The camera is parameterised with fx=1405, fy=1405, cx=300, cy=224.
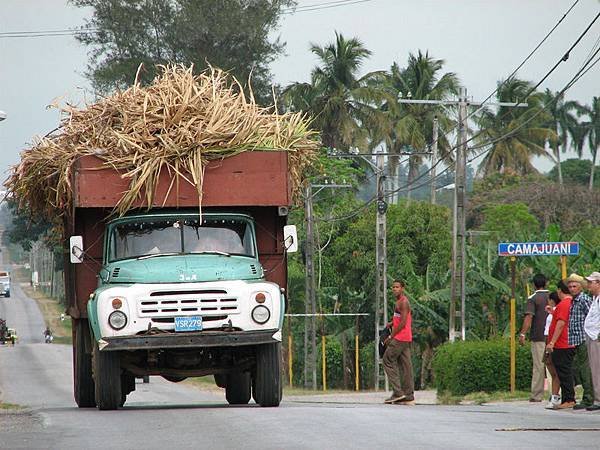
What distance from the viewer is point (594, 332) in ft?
58.0

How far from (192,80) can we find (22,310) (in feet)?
350

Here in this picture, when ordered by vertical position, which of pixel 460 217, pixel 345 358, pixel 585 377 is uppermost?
pixel 460 217

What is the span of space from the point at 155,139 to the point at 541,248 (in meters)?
8.00

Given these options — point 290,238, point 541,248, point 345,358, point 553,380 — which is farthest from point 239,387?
point 345,358

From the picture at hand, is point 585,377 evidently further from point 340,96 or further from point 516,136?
point 516,136

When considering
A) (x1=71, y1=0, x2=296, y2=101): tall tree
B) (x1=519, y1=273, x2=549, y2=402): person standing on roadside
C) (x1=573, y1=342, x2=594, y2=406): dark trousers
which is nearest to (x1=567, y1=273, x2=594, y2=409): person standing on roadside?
(x1=573, y1=342, x2=594, y2=406): dark trousers

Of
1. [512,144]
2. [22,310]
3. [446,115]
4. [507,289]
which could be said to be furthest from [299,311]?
[22,310]

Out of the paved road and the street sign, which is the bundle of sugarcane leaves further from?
the street sign

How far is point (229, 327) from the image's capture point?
1656 centimetres

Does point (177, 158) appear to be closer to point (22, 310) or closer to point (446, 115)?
point (446, 115)

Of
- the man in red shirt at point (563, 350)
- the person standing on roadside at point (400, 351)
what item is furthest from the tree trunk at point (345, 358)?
the man in red shirt at point (563, 350)

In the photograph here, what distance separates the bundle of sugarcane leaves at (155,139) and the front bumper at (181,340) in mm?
1742

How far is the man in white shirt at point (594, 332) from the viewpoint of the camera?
693 inches

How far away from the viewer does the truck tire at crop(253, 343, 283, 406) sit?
17.3 m
